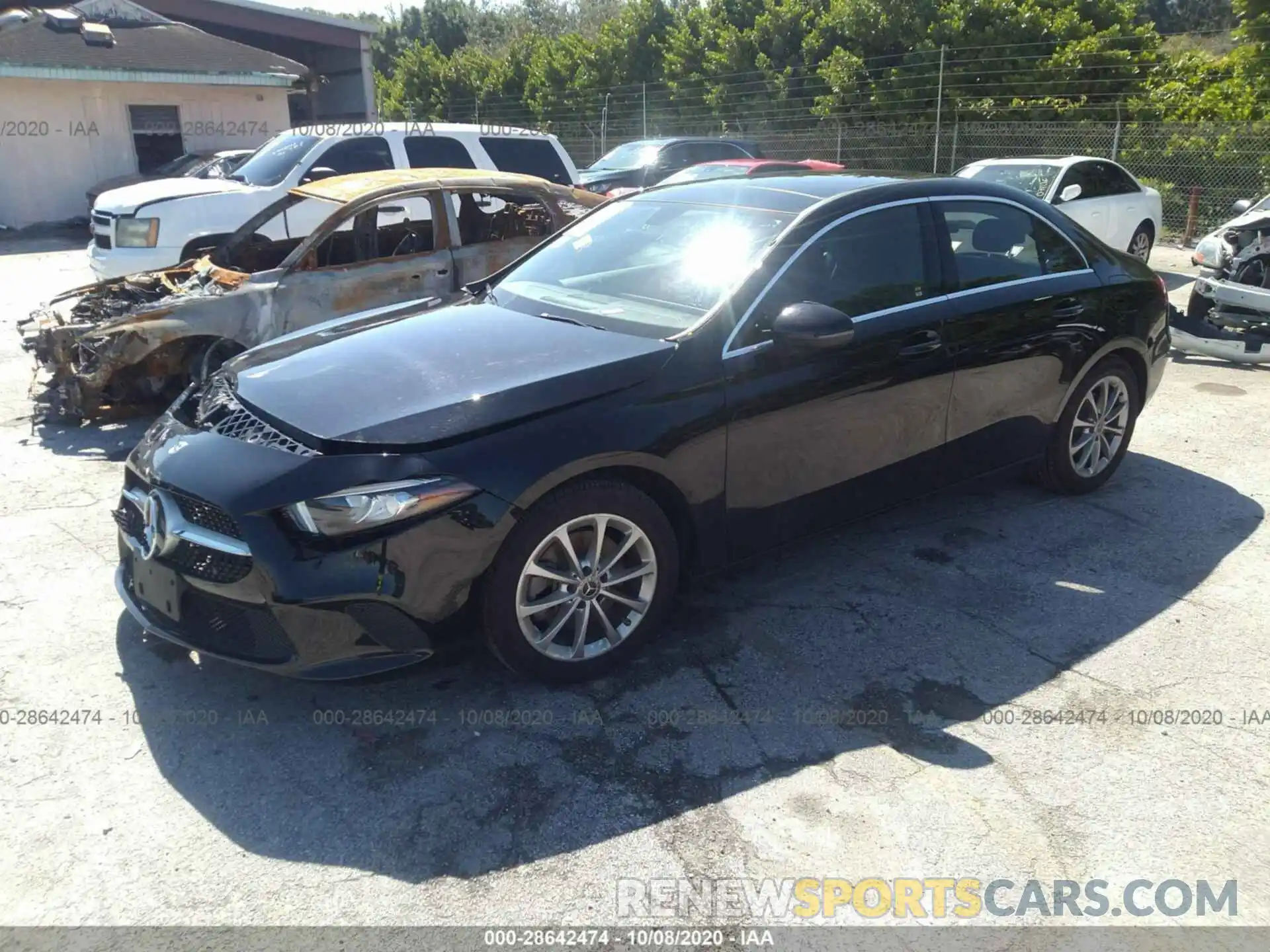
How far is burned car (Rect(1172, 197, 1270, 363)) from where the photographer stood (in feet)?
24.8

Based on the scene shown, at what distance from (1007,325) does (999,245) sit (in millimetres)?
457

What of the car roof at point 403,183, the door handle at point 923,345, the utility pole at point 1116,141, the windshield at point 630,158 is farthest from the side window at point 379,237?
the utility pole at point 1116,141

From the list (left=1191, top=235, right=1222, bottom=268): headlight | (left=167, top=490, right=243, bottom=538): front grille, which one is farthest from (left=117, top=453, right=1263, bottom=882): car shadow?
(left=1191, top=235, right=1222, bottom=268): headlight

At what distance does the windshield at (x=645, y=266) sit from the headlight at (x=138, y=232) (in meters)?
6.71

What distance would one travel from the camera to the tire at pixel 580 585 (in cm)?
336

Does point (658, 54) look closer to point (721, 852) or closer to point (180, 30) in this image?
point (180, 30)

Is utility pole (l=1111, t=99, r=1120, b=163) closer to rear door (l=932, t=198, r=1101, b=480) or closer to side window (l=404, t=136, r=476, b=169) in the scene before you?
side window (l=404, t=136, r=476, b=169)

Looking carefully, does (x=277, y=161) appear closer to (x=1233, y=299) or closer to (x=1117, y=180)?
(x=1233, y=299)

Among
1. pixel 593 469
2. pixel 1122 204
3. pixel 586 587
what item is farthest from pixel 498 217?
pixel 1122 204

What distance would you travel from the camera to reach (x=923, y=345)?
4.39m

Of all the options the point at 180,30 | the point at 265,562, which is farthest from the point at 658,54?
the point at 265,562

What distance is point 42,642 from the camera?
398 cm

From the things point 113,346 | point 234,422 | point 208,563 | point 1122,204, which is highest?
point 1122,204

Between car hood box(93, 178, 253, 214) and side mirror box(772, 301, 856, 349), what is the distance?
322 inches
